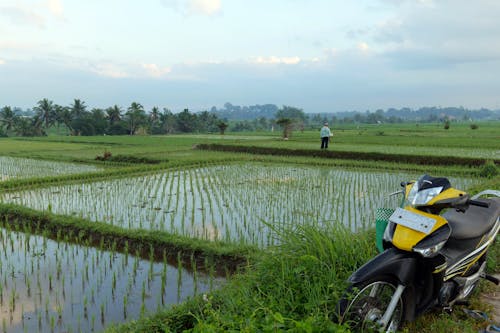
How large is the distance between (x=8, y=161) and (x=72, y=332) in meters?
14.3

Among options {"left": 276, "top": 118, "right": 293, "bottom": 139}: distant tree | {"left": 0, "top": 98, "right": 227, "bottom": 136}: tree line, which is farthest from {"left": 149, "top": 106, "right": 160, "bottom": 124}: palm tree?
{"left": 276, "top": 118, "right": 293, "bottom": 139}: distant tree

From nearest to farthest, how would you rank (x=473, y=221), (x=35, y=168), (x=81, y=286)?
(x=473, y=221)
(x=81, y=286)
(x=35, y=168)

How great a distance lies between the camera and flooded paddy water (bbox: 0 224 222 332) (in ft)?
12.0

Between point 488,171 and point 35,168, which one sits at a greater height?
point 488,171

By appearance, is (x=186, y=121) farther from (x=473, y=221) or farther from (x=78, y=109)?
(x=473, y=221)

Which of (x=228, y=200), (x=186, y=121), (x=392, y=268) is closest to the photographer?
(x=392, y=268)

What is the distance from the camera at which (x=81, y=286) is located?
14.3ft

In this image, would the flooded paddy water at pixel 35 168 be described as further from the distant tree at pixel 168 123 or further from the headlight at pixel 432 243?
the distant tree at pixel 168 123

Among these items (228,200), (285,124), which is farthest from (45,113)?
(228,200)

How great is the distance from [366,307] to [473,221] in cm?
113

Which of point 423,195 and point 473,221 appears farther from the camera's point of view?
point 473,221

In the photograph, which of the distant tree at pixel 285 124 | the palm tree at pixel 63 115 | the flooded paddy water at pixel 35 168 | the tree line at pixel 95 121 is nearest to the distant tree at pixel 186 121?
the tree line at pixel 95 121

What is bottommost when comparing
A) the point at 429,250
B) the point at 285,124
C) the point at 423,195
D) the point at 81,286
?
the point at 81,286

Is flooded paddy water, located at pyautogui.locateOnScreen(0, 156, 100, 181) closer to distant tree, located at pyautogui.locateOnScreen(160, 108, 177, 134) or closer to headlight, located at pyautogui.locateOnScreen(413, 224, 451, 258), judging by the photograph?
headlight, located at pyautogui.locateOnScreen(413, 224, 451, 258)
